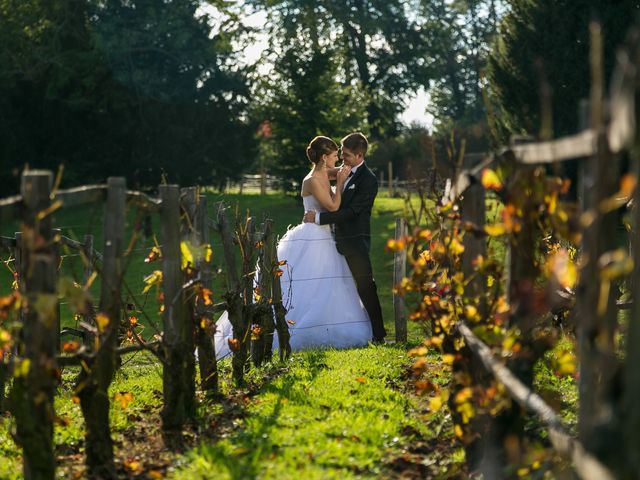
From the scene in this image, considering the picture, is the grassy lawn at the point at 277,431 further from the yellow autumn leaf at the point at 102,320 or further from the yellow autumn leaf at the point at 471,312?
the yellow autumn leaf at the point at 471,312

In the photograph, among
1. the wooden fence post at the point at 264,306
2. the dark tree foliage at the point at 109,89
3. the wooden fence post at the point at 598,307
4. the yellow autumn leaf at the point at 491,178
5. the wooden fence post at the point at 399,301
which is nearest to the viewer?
the wooden fence post at the point at 598,307

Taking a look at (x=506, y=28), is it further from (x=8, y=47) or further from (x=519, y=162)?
(x=519, y=162)

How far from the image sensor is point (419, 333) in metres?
13.8

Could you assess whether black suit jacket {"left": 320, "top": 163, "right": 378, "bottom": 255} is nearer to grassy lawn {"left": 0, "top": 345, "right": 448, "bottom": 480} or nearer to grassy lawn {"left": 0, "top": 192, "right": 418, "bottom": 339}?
grassy lawn {"left": 0, "top": 192, "right": 418, "bottom": 339}

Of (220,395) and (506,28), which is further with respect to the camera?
(506,28)

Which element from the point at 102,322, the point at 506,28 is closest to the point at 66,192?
the point at 102,322

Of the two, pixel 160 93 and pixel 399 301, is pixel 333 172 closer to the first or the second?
pixel 399 301

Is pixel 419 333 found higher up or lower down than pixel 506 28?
lower down

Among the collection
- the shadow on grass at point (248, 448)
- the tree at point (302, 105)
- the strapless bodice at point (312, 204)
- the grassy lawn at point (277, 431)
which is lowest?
the grassy lawn at point (277, 431)

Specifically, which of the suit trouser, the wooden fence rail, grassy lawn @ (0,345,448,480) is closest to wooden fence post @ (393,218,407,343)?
the suit trouser

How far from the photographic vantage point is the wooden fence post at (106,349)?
5234mm

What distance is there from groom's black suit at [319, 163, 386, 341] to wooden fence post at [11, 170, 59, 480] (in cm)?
628

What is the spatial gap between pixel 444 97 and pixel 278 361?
2078 inches

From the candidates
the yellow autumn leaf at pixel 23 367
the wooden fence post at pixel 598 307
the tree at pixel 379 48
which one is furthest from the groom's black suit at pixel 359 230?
the tree at pixel 379 48
